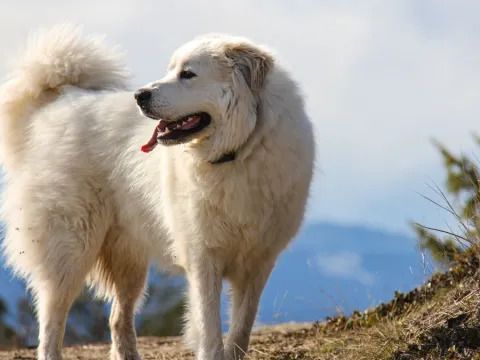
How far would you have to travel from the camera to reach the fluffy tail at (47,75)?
7270 mm

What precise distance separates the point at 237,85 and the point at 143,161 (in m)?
1.06

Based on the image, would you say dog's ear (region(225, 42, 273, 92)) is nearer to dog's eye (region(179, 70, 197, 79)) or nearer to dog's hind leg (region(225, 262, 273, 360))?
dog's eye (region(179, 70, 197, 79))

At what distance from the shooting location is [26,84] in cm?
726

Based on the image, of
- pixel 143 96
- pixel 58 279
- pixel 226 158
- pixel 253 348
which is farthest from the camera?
pixel 253 348

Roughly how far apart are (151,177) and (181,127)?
75 centimetres

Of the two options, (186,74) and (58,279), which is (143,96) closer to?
(186,74)

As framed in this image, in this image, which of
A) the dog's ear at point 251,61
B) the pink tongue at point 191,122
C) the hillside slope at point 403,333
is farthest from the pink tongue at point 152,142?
the hillside slope at point 403,333

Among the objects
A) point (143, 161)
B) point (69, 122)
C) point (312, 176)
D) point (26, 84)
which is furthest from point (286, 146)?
point (26, 84)

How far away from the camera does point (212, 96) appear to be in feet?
18.7

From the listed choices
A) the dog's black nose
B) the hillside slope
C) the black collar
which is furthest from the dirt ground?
the dog's black nose

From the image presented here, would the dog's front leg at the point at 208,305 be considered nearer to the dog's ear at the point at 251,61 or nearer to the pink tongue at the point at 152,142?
the pink tongue at the point at 152,142

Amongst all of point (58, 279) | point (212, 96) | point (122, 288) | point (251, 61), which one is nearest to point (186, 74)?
point (212, 96)

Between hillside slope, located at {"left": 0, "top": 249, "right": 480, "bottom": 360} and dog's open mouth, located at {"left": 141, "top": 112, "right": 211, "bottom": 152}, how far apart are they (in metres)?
1.39

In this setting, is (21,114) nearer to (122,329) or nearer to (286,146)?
(122,329)
